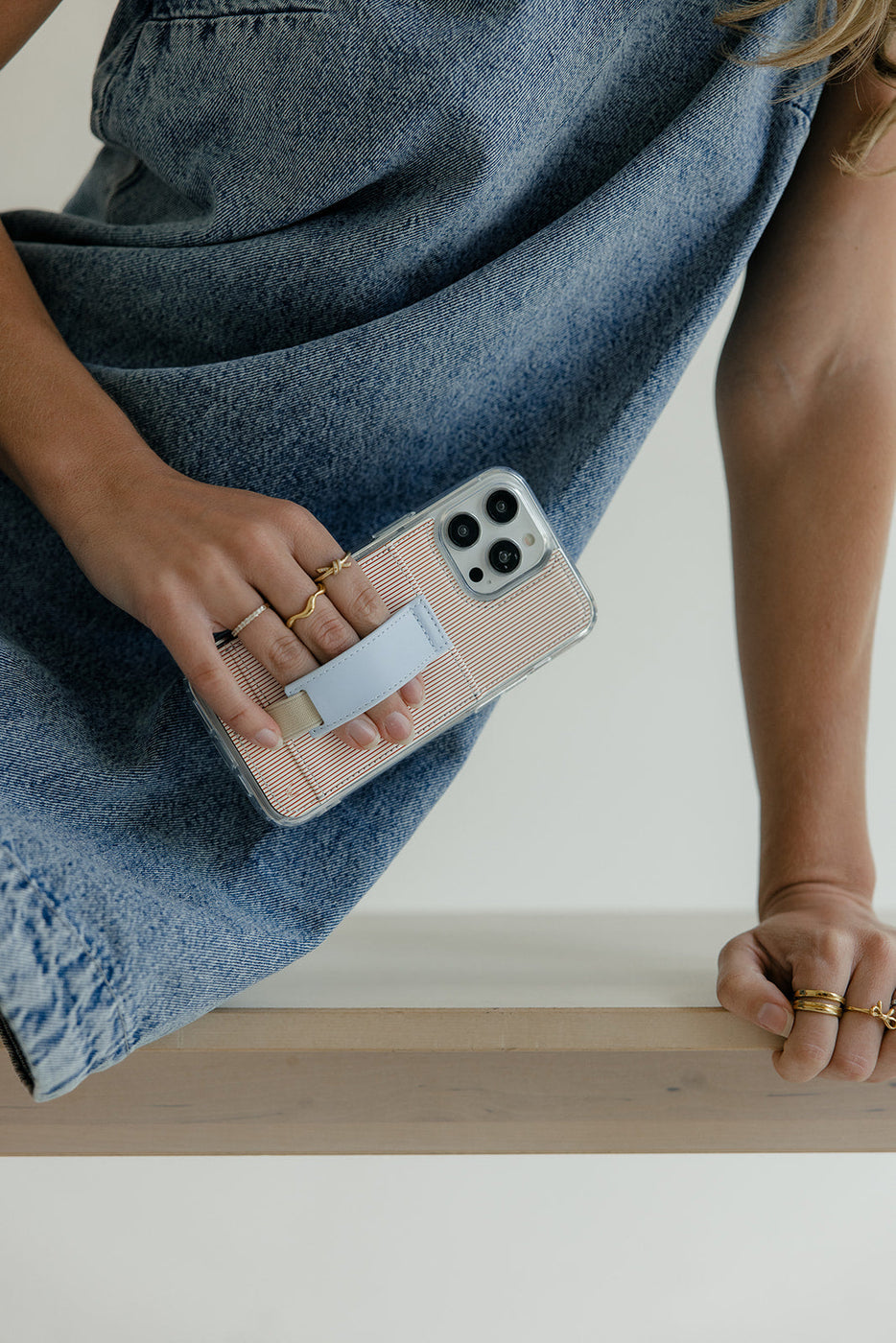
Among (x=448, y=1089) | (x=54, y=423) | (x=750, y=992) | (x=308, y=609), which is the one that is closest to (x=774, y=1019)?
(x=750, y=992)

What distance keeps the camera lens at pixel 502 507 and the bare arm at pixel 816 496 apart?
0.14 m

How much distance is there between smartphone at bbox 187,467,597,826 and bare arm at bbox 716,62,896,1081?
117 millimetres

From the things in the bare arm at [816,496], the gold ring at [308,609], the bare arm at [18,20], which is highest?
the bare arm at [18,20]

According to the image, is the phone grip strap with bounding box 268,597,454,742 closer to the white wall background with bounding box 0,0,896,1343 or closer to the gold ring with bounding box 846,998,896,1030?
the gold ring with bounding box 846,998,896,1030

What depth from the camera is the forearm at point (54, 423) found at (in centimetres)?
34

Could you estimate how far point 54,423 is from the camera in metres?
0.35

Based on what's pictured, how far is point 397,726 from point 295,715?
0.04 meters

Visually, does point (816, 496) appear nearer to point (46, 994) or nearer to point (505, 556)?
point (505, 556)

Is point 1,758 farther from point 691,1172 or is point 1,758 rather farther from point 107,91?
point 691,1172

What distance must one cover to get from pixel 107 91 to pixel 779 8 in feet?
0.87

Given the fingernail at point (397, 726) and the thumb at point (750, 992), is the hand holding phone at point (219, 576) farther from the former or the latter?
the thumb at point (750, 992)

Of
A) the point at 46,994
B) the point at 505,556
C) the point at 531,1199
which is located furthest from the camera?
the point at 531,1199

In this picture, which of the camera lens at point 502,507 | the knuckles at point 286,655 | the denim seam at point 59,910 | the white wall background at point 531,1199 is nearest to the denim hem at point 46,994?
the denim seam at point 59,910

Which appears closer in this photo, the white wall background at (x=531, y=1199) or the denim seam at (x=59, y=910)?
the denim seam at (x=59, y=910)
